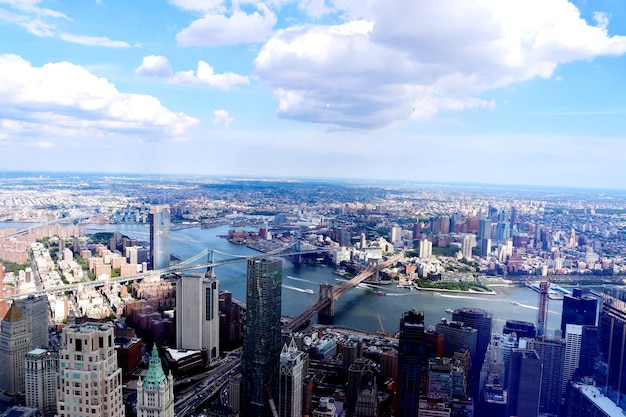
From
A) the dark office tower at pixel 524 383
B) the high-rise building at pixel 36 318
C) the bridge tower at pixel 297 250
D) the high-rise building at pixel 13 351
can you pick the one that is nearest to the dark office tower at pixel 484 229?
the dark office tower at pixel 524 383

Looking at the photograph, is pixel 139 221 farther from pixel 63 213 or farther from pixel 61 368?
pixel 61 368

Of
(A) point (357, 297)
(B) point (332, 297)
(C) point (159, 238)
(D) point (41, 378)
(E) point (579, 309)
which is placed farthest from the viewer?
(C) point (159, 238)

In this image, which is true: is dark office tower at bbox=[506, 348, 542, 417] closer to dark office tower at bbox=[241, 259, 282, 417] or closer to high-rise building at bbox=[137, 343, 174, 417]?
dark office tower at bbox=[241, 259, 282, 417]

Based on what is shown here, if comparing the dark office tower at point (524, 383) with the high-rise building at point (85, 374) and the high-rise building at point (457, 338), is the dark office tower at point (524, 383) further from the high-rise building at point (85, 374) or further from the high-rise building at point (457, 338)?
the high-rise building at point (85, 374)

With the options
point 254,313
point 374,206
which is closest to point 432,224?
point 374,206

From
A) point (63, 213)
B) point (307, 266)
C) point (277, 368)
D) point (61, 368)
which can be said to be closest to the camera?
point (61, 368)

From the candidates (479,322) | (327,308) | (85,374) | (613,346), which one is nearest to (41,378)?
(85,374)

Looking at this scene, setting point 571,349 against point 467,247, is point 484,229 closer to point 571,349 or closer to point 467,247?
point 467,247
